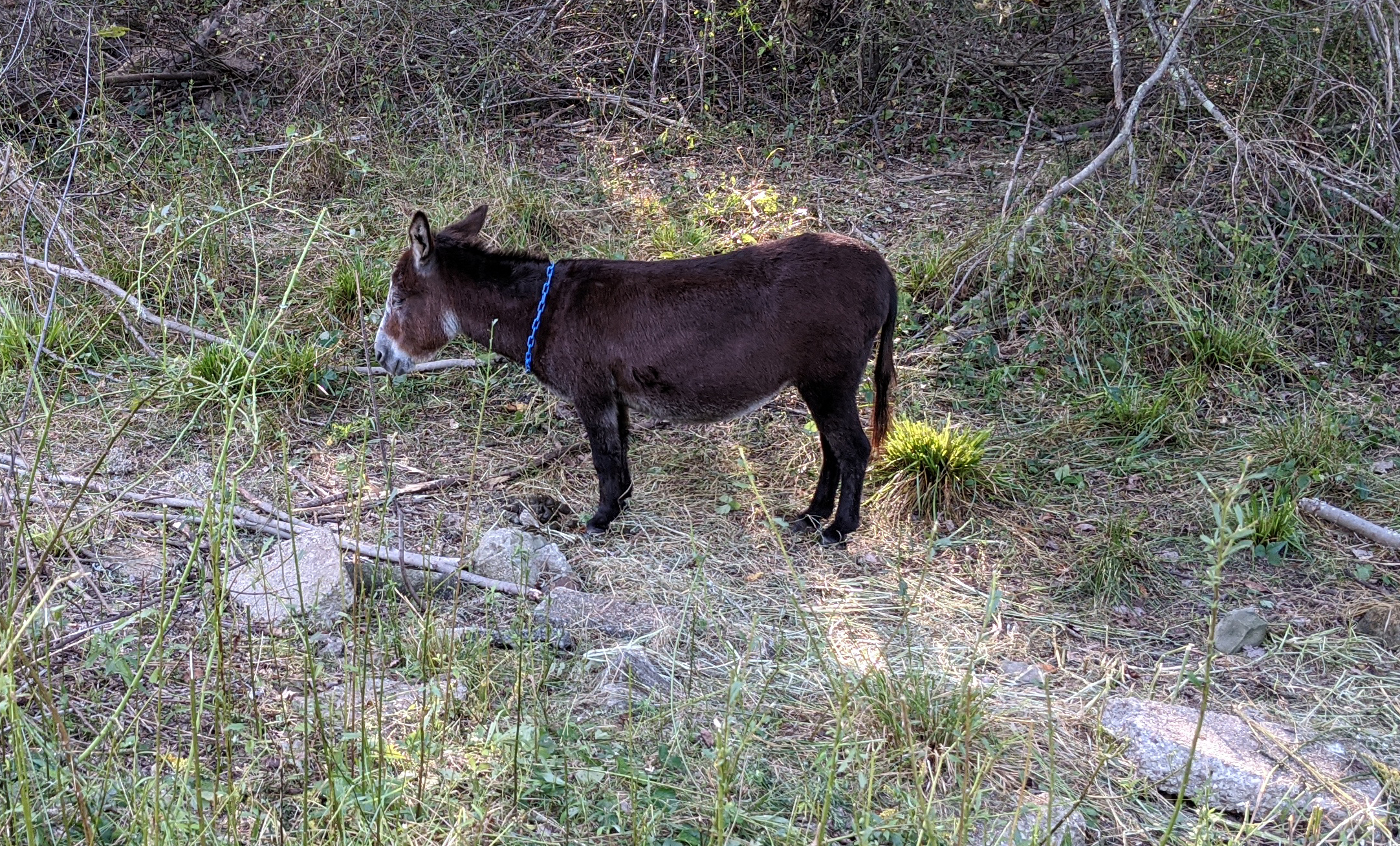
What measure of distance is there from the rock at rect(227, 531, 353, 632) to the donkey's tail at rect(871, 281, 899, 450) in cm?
241

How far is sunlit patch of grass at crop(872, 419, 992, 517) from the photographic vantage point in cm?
509

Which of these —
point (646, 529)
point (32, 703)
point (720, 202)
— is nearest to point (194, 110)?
point (720, 202)

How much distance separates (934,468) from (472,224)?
2.45 metres

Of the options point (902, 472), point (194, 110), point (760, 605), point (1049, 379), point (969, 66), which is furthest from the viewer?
point (969, 66)

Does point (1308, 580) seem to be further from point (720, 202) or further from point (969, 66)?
point (969, 66)

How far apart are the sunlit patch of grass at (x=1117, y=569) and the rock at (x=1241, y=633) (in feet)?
1.33

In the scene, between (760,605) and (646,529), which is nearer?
(760,605)

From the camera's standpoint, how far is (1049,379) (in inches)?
240

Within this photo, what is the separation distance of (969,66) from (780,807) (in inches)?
274

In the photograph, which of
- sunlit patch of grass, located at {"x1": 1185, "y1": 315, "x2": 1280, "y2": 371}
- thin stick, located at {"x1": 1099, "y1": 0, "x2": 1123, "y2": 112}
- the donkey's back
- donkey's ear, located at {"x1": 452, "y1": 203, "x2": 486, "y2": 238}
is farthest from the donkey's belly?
thin stick, located at {"x1": 1099, "y1": 0, "x2": 1123, "y2": 112}

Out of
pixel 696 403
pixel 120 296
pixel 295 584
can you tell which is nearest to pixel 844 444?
pixel 696 403

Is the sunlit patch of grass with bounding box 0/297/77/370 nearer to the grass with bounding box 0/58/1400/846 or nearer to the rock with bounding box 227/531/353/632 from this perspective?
the grass with bounding box 0/58/1400/846

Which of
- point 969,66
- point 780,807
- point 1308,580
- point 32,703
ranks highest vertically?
point 969,66

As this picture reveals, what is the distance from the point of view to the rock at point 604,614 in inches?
163
